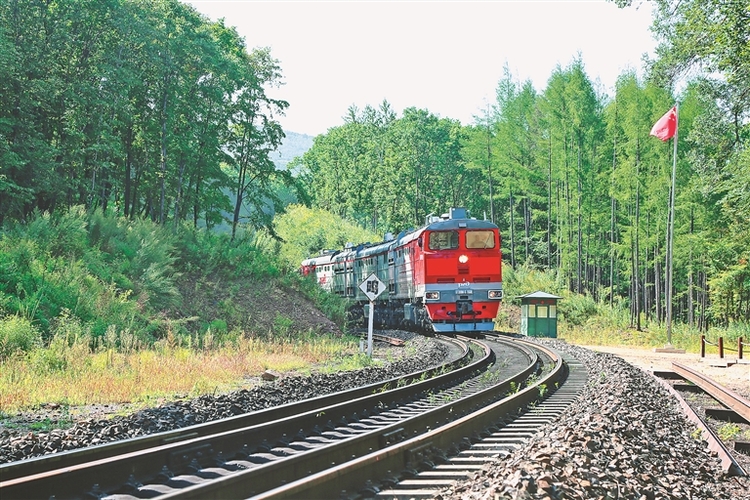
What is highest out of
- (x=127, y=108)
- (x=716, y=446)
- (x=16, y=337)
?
(x=127, y=108)

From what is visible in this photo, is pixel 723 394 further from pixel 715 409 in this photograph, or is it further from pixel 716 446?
pixel 716 446

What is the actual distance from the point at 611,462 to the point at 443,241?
52.4 feet

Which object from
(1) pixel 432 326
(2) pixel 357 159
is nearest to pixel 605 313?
(1) pixel 432 326

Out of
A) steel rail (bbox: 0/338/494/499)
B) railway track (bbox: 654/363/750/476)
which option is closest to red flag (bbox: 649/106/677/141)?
railway track (bbox: 654/363/750/476)

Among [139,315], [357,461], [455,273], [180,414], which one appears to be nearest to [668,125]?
[455,273]

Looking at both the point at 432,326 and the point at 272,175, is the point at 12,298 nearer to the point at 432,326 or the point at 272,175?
the point at 432,326

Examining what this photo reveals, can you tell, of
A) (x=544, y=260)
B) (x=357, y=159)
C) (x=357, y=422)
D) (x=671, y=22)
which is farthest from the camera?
(x=357, y=159)

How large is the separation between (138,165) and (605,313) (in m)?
23.8

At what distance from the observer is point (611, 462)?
6.29m

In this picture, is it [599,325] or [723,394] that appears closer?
[723,394]

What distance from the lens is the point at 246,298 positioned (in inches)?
910

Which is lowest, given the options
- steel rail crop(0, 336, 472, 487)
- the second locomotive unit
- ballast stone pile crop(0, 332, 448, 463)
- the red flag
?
ballast stone pile crop(0, 332, 448, 463)

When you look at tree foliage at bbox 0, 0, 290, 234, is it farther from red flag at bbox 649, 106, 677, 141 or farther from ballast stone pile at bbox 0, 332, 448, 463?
red flag at bbox 649, 106, 677, 141

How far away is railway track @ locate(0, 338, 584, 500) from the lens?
489 cm
